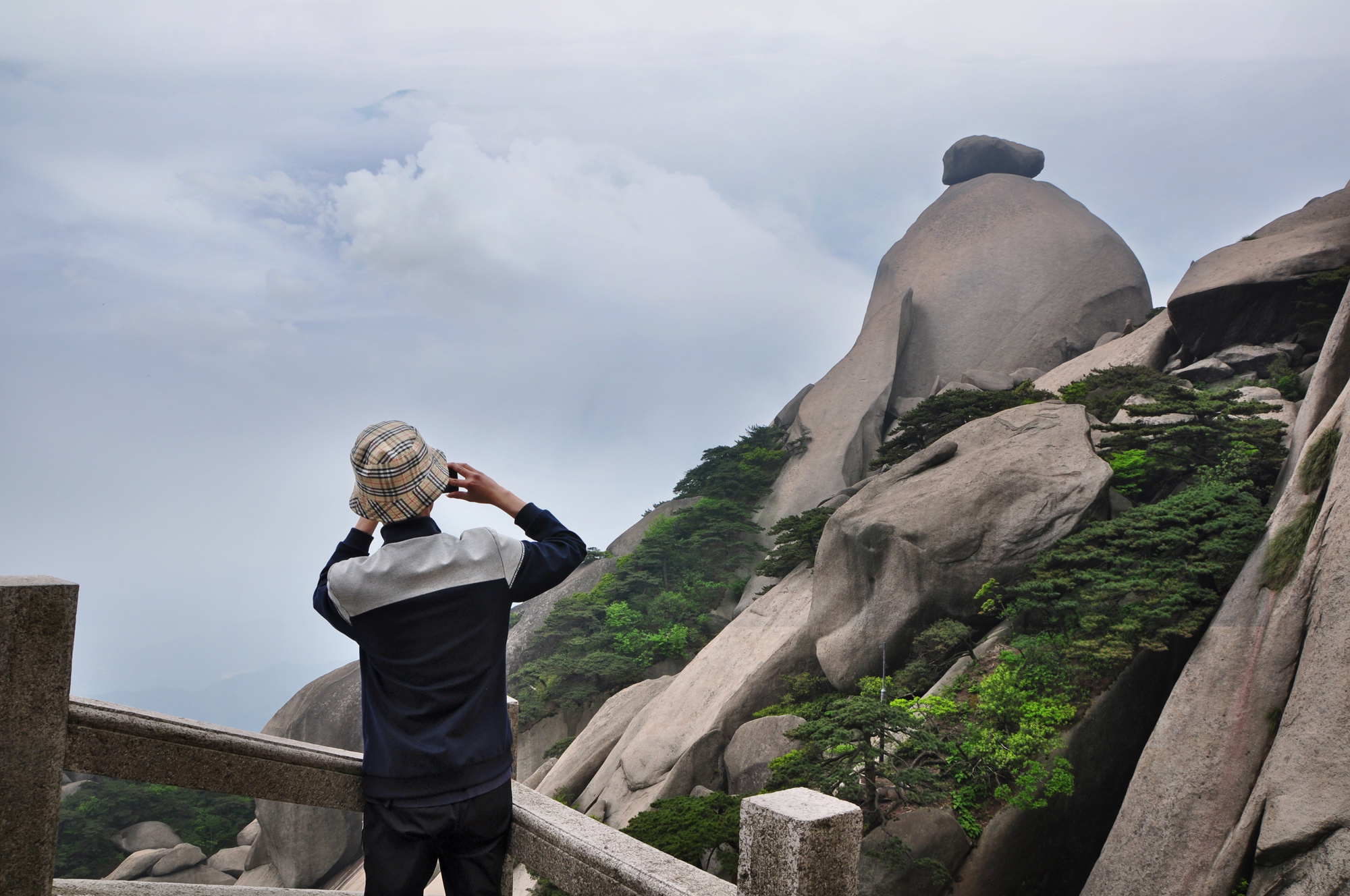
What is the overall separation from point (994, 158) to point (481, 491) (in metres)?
26.7

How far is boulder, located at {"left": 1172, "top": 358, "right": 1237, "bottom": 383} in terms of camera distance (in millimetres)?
11438

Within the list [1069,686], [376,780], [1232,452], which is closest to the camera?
[376,780]

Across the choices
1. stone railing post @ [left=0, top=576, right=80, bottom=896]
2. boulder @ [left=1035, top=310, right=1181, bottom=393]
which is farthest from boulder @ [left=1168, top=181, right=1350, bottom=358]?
stone railing post @ [left=0, top=576, right=80, bottom=896]

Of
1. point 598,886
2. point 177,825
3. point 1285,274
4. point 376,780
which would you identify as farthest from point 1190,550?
point 177,825

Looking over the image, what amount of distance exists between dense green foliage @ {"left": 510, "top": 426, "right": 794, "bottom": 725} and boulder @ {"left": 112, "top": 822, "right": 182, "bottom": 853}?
27.4ft

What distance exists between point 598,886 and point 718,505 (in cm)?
1583

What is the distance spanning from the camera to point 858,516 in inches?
390

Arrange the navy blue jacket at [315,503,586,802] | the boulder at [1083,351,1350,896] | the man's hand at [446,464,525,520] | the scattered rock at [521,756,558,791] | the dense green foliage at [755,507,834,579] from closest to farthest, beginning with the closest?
the navy blue jacket at [315,503,586,802], the man's hand at [446,464,525,520], the boulder at [1083,351,1350,896], the dense green foliage at [755,507,834,579], the scattered rock at [521,756,558,791]

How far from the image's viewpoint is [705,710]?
10.8 m

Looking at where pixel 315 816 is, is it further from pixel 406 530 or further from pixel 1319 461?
pixel 1319 461

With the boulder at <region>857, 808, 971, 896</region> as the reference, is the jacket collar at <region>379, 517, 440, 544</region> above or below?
above

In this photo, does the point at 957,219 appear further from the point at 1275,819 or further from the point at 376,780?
the point at 376,780

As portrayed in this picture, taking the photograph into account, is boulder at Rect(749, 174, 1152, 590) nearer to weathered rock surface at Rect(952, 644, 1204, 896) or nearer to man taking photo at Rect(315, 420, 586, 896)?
weathered rock surface at Rect(952, 644, 1204, 896)

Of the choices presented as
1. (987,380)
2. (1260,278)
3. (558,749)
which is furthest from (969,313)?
(558,749)
